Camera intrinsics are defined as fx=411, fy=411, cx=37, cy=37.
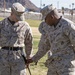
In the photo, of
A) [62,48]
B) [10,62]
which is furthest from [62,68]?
[10,62]

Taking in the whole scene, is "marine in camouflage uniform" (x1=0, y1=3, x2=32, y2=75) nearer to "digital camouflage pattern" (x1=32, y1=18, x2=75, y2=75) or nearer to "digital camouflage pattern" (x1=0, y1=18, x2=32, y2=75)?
"digital camouflage pattern" (x1=0, y1=18, x2=32, y2=75)

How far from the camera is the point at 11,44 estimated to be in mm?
7422

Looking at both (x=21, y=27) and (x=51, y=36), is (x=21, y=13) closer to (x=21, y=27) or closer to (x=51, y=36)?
(x=21, y=27)

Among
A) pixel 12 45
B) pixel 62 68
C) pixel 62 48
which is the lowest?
pixel 62 68

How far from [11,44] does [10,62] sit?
0.33 metres

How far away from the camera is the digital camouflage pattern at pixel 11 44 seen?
7.44 m

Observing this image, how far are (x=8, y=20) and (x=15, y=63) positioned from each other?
0.79 m

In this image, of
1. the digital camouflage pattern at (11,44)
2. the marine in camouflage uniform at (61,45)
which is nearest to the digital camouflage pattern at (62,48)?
the marine in camouflage uniform at (61,45)

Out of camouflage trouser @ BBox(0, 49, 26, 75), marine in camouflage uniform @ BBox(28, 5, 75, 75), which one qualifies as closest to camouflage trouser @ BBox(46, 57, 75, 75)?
marine in camouflage uniform @ BBox(28, 5, 75, 75)

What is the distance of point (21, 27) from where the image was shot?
750 centimetres

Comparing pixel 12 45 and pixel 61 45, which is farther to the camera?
pixel 12 45

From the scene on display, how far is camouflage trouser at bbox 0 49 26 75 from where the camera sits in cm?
744

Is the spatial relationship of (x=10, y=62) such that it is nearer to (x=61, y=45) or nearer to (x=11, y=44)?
(x=11, y=44)

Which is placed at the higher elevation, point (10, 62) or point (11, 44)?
point (11, 44)
